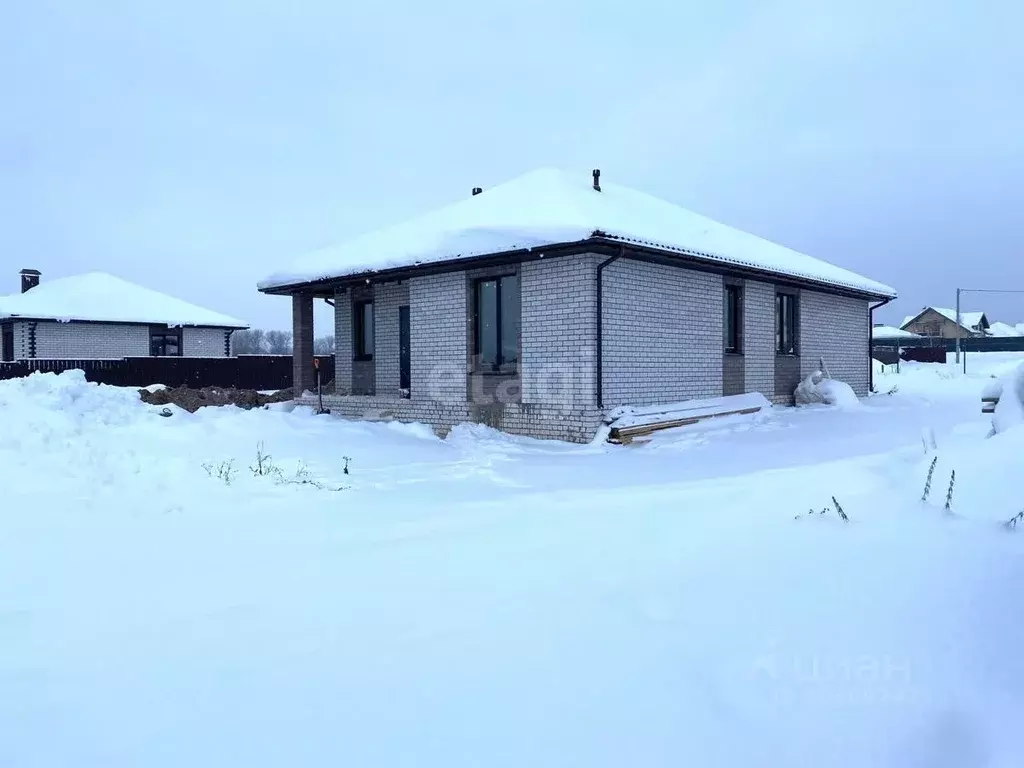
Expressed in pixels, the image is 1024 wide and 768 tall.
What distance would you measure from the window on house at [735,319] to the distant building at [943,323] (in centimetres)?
6533

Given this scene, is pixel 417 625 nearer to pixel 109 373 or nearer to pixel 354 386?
pixel 354 386

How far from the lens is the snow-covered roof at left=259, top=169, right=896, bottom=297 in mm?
10609

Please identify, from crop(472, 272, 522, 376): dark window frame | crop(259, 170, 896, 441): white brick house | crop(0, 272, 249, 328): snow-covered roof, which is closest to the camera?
crop(259, 170, 896, 441): white brick house

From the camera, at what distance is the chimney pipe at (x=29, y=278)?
3153cm

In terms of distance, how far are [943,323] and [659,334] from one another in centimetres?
7063

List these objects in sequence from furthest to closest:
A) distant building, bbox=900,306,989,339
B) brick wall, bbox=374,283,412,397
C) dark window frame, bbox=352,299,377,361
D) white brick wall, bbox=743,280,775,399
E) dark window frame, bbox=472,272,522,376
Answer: distant building, bbox=900,306,989,339 → dark window frame, bbox=352,299,377,361 → white brick wall, bbox=743,280,775,399 → brick wall, bbox=374,283,412,397 → dark window frame, bbox=472,272,522,376

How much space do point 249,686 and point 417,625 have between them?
2.56ft

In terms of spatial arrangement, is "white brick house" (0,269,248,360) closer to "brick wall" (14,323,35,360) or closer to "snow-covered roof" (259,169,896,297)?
"brick wall" (14,323,35,360)

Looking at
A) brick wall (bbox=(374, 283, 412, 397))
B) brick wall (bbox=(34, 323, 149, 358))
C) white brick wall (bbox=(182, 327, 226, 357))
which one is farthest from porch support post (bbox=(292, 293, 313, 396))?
white brick wall (bbox=(182, 327, 226, 357))

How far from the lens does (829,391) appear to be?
15.0 meters

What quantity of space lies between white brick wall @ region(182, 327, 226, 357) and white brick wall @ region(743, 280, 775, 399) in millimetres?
24599

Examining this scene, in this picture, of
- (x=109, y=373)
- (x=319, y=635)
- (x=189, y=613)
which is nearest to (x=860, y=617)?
(x=319, y=635)

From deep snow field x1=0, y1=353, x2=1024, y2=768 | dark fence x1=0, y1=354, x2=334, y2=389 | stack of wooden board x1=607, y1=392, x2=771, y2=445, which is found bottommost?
deep snow field x1=0, y1=353, x2=1024, y2=768

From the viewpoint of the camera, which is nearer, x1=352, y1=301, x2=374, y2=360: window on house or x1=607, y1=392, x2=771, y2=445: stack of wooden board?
x1=607, y1=392, x2=771, y2=445: stack of wooden board
